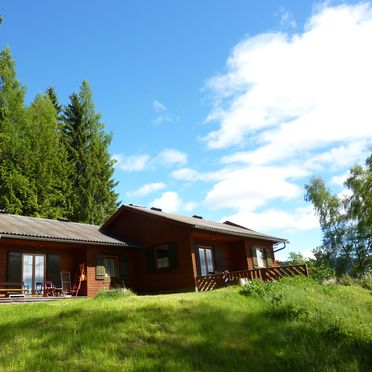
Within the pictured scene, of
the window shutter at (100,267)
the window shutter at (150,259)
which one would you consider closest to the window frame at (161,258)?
the window shutter at (150,259)

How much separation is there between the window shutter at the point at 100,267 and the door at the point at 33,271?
2.73m

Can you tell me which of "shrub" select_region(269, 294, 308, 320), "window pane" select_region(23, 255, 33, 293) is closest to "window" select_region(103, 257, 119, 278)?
"window pane" select_region(23, 255, 33, 293)

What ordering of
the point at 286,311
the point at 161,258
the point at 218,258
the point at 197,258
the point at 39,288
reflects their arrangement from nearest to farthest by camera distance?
the point at 286,311
the point at 39,288
the point at 197,258
the point at 161,258
the point at 218,258

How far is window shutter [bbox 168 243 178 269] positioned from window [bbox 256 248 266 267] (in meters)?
7.55

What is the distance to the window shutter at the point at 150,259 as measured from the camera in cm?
2224

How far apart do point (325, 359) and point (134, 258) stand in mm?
15888

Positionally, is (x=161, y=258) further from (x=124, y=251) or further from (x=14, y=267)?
(x=14, y=267)

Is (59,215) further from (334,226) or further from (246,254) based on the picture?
(334,226)

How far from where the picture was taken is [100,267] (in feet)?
67.9

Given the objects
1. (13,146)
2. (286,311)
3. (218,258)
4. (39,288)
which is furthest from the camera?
(13,146)

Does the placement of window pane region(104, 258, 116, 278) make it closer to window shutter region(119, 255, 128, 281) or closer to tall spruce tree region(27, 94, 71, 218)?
window shutter region(119, 255, 128, 281)

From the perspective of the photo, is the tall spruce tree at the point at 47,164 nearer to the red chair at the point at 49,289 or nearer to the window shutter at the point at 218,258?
the red chair at the point at 49,289


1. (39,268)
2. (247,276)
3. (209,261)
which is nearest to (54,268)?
(39,268)

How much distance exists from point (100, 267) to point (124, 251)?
7.44 feet
